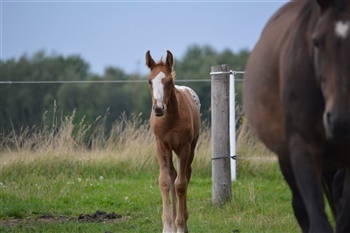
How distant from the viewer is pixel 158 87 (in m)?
9.43

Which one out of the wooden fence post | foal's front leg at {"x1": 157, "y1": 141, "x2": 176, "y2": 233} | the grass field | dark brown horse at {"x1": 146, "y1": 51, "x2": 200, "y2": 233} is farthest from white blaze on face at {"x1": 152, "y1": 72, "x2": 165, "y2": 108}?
the wooden fence post

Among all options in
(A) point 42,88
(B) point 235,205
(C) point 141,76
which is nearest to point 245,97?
(B) point 235,205

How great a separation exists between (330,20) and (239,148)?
8.95 m

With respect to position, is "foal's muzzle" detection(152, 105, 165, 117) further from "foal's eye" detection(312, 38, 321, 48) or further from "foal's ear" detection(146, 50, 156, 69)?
"foal's eye" detection(312, 38, 321, 48)

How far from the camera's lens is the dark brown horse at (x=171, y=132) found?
9364mm

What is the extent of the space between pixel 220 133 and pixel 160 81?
1.68 m

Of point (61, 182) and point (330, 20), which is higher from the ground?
point (330, 20)

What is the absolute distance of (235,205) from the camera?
1052 cm

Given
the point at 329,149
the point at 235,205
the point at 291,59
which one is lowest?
the point at 235,205

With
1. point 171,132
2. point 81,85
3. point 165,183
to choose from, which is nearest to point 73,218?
point 165,183

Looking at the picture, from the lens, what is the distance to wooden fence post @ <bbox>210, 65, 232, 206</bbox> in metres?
10.8

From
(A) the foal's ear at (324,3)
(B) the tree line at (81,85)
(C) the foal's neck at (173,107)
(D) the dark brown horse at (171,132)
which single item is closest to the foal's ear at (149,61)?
(D) the dark brown horse at (171,132)

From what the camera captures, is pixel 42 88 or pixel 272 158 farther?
pixel 42 88

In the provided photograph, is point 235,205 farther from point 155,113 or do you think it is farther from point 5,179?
point 5,179
